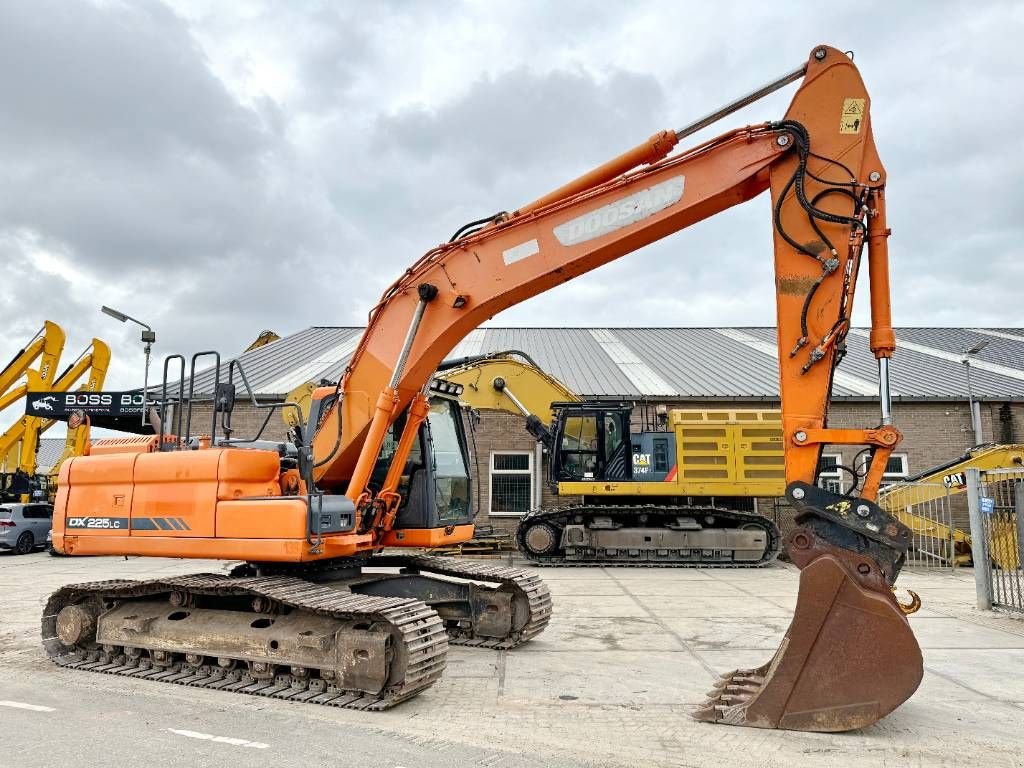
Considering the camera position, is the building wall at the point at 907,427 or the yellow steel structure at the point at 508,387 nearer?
the yellow steel structure at the point at 508,387

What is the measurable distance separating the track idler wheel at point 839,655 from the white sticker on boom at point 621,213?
2669 mm

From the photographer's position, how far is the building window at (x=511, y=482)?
63.2 feet

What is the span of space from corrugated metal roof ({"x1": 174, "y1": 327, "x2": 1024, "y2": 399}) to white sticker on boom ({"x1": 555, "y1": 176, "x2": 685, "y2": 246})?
13.6 metres

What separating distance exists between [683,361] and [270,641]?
19.2 m

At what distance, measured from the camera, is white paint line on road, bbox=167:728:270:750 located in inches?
177

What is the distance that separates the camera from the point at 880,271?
520 cm

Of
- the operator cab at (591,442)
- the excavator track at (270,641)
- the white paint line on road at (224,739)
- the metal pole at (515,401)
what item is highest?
the metal pole at (515,401)

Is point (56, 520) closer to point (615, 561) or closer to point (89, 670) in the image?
point (89, 670)

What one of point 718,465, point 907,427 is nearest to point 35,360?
point 718,465

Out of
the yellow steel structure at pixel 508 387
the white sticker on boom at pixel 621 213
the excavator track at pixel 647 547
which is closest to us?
the white sticker on boom at pixel 621 213

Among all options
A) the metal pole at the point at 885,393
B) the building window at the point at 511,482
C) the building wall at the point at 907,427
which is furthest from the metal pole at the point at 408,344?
the building window at the point at 511,482

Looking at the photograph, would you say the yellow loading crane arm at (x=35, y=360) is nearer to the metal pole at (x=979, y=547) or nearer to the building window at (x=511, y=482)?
the building window at (x=511, y=482)

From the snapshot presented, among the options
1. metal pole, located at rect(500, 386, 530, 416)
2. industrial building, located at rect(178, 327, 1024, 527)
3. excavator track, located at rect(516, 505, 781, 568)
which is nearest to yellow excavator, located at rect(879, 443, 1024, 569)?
industrial building, located at rect(178, 327, 1024, 527)

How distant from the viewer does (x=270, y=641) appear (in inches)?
227
